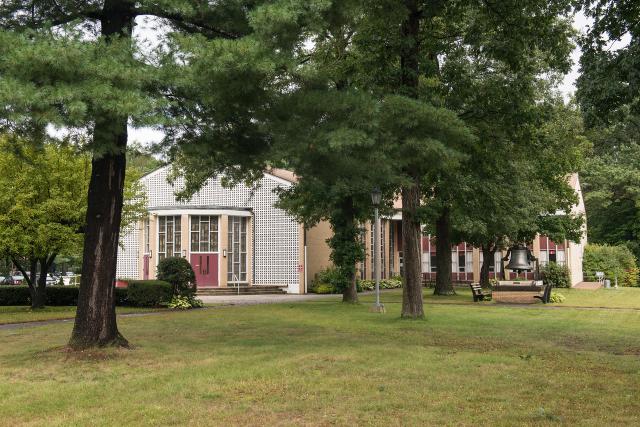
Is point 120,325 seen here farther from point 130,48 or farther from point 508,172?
point 508,172

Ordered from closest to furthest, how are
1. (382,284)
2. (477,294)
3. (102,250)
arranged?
(102,250), (477,294), (382,284)

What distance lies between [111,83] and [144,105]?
2.04 ft

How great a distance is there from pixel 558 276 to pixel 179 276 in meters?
27.1

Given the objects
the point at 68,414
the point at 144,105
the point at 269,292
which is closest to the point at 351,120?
the point at 144,105

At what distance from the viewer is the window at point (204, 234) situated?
36.0 m

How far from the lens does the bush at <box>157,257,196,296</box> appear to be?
24.0 meters

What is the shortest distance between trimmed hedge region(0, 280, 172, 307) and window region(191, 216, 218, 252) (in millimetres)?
11141

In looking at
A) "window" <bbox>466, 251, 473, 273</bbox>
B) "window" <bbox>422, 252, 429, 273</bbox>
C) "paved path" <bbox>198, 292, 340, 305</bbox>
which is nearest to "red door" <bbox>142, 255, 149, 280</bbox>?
"paved path" <bbox>198, 292, 340, 305</bbox>

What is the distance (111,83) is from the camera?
26.9ft

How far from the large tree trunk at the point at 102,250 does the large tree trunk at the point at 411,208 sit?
22.9 ft

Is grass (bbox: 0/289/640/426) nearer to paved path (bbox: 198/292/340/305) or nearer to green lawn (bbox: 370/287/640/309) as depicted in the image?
green lawn (bbox: 370/287/640/309)

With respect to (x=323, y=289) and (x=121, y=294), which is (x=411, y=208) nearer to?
(x=121, y=294)

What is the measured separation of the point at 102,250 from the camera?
10633 mm

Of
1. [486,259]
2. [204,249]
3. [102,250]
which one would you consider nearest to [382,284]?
[486,259]
